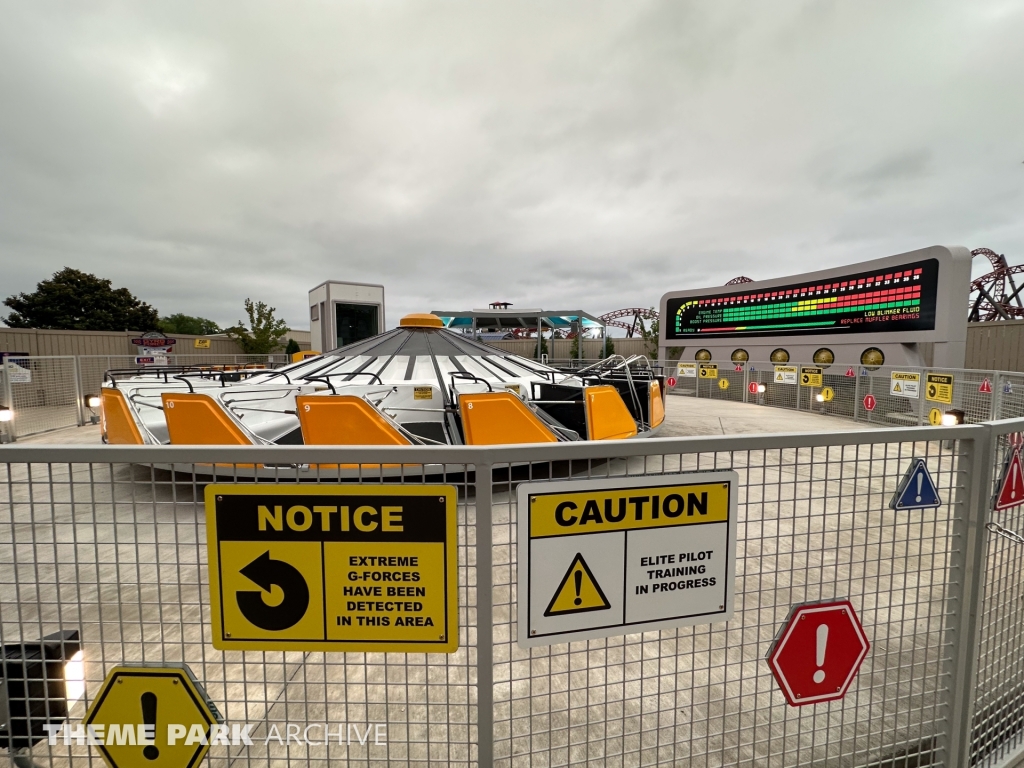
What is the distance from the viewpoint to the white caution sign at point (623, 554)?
56.5 inches

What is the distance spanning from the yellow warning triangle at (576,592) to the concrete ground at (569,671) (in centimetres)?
12

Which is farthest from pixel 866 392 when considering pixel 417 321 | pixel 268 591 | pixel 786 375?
pixel 268 591

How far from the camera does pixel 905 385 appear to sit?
8859mm

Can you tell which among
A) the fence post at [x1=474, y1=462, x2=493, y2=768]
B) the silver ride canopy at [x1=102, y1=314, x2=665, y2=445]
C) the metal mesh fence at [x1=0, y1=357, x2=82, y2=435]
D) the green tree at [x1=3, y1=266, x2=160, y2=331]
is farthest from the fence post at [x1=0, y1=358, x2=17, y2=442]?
the green tree at [x1=3, y1=266, x2=160, y2=331]

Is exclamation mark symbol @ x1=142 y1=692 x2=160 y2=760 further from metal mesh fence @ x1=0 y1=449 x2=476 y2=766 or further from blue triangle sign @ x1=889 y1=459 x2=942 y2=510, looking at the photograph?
blue triangle sign @ x1=889 y1=459 x2=942 y2=510

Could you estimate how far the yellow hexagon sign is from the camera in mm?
1449

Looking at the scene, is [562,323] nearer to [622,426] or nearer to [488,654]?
[622,426]

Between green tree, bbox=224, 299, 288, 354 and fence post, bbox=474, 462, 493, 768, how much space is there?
Result: 1041 inches

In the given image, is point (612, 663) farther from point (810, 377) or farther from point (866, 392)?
point (810, 377)

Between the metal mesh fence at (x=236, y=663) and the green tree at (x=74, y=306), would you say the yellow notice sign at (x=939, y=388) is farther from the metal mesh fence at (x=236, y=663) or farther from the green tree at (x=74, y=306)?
the green tree at (x=74, y=306)

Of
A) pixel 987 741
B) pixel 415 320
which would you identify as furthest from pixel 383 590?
pixel 415 320

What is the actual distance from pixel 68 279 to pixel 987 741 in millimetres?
53032

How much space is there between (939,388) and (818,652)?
8.72 metres

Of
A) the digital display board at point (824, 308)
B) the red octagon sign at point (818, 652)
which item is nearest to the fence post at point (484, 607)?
the red octagon sign at point (818, 652)
